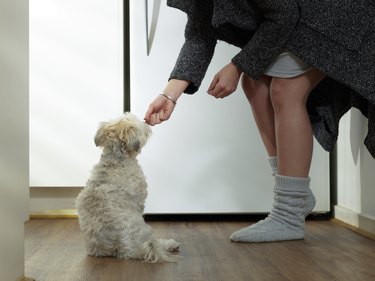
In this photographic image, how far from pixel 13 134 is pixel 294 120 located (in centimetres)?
84

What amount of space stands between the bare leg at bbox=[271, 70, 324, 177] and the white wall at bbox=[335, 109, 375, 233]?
334 mm

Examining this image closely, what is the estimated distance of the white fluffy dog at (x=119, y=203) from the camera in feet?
4.45

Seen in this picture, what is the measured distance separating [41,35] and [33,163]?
1.70 feet

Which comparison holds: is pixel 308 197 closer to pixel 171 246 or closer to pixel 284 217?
pixel 284 217

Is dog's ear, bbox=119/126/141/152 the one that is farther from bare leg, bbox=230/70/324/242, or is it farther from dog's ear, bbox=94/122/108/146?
bare leg, bbox=230/70/324/242

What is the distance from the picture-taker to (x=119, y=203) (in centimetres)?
140

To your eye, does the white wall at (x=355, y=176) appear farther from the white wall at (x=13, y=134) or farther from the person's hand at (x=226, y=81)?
the white wall at (x=13, y=134)

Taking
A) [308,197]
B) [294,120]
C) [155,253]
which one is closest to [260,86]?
[294,120]

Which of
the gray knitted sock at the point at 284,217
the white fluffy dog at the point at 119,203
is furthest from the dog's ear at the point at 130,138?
the gray knitted sock at the point at 284,217

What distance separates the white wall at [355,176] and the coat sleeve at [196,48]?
64cm

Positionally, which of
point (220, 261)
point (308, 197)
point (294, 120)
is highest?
point (294, 120)

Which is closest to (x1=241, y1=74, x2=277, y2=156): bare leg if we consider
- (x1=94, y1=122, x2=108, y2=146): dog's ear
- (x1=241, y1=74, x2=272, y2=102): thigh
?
(x1=241, y1=74, x2=272, y2=102): thigh

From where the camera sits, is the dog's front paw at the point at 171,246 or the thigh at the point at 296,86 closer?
the dog's front paw at the point at 171,246

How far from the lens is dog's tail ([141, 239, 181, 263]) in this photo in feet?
4.28
